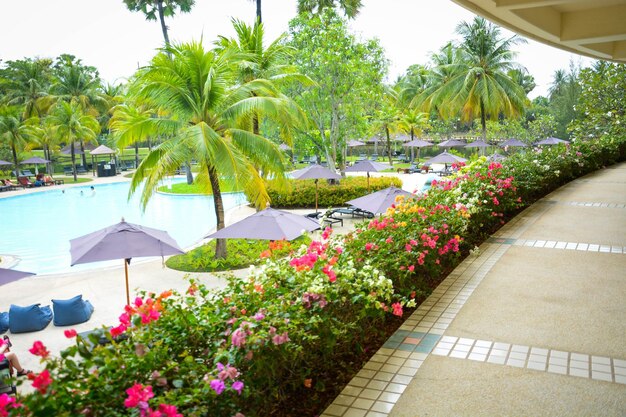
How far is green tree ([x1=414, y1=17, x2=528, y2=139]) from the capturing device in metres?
35.1

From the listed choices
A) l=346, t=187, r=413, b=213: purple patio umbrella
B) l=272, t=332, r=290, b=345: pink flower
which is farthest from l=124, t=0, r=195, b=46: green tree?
l=272, t=332, r=290, b=345: pink flower

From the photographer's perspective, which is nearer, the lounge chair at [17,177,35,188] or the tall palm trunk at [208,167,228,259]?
the tall palm trunk at [208,167,228,259]

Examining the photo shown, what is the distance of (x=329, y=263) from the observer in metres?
5.75

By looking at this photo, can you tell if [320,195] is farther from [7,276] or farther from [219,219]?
[7,276]

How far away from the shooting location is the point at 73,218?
2731cm

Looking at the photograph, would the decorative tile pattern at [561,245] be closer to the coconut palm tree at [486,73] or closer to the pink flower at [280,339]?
the pink flower at [280,339]

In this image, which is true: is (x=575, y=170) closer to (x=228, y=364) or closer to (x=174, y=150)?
(x=174, y=150)

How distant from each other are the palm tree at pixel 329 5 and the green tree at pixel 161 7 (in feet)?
32.6

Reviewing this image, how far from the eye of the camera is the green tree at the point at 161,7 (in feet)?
129

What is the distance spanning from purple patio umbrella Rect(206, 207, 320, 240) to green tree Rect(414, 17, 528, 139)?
1017 inches

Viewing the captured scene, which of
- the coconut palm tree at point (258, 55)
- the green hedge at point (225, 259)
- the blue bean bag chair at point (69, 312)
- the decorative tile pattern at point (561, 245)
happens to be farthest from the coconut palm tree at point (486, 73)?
the blue bean bag chair at point (69, 312)

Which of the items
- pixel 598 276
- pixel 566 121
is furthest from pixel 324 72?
pixel 566 121

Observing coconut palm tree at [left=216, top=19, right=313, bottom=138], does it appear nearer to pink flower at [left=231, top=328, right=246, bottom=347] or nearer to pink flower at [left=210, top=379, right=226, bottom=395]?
pink flower at [left=231, top=328, right=246, bottom=347]

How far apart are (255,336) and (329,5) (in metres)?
35.8
